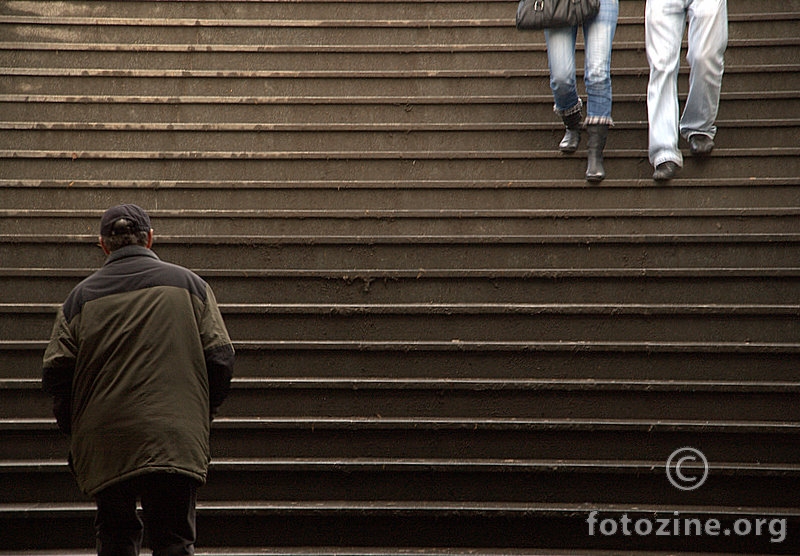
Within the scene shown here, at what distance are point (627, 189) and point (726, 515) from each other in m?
1.71

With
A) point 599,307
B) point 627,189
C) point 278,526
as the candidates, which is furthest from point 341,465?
point 627,189

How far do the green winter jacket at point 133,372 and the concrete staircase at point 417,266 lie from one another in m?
0.94

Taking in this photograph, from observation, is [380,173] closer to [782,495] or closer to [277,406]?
[277,406]

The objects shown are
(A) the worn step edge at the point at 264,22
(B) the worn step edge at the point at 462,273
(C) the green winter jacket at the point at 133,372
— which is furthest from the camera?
(A) the worn step edge at the point at 264,22

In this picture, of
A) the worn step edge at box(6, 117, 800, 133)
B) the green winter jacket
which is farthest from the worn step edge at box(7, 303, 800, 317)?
the green winter jacket

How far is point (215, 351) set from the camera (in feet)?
9.86

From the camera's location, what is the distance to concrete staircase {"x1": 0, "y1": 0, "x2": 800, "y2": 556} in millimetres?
3807

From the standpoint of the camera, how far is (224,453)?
397cm

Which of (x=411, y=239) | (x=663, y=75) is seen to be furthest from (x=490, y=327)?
(x=663, y=75)

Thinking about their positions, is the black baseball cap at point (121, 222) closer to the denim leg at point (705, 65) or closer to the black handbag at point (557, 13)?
the black handbag at point (557, 13)

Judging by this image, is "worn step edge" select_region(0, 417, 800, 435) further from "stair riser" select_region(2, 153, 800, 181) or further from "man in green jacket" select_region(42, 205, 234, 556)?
"stair riser" select_region(2, 153, 800, 181)

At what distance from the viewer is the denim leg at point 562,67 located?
4.79 metres

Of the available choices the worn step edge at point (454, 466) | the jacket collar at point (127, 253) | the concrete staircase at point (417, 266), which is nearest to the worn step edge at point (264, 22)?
the concrete staircase at point (417, 266)

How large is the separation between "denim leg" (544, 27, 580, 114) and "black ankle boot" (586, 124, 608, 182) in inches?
7.7
